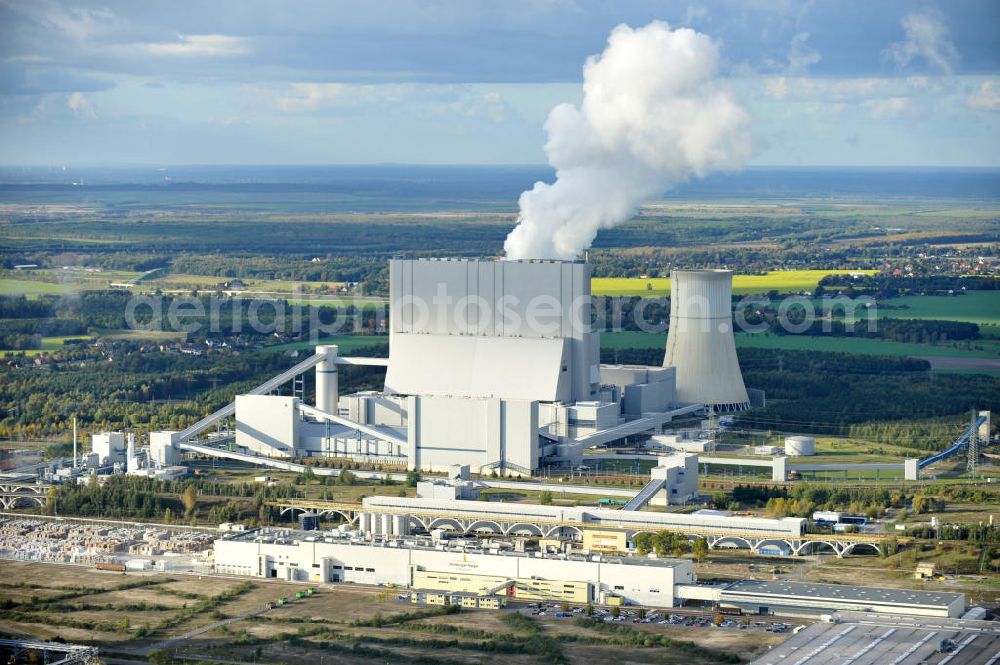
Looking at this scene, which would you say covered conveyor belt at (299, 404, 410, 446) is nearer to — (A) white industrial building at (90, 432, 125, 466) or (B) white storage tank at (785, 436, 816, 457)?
(A) white industrial building at (90, 432, 125, 466)

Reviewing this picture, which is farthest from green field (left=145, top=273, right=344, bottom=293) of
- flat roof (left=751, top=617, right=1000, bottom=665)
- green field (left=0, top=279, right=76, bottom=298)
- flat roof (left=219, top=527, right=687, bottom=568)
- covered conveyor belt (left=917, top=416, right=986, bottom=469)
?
flat roof (left=751, top=617, right=1000, bottom=665)

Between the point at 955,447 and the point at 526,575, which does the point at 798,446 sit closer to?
the point at 955,447

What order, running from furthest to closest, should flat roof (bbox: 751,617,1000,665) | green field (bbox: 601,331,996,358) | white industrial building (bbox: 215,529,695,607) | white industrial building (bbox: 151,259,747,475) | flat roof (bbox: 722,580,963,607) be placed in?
green field (bbox: 601,331,996,358) → white industrial building (bbox: 151,259,747,475) → white industrial building (bbox: 215,529,695,607) → flat roof (bbox: 722,580,963,607) → flat roof (bbox: 751,617,1000,665)

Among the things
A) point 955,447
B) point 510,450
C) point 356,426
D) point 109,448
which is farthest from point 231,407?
point 955,447

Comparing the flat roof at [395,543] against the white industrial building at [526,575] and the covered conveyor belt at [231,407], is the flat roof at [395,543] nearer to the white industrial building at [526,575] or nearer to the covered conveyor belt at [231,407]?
the white industrial building at [526,575]

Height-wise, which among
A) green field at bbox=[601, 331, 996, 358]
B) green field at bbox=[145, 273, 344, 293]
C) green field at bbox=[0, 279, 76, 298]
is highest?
green field at bbox=[145, 273, 344, 293]

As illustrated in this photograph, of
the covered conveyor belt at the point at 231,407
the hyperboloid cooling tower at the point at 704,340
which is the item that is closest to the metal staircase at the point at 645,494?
the hyperboloid cooling tower at the point at 704,340
